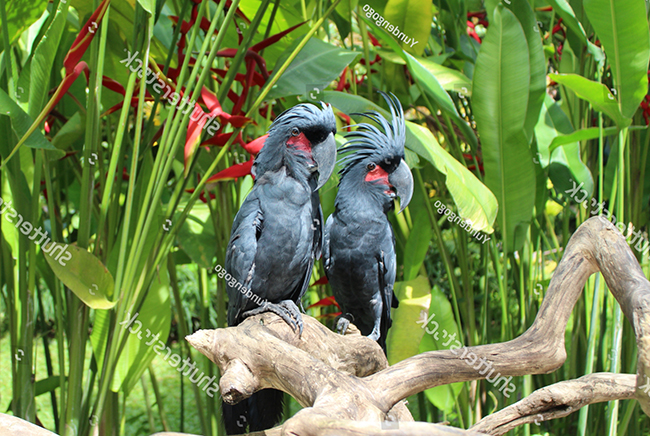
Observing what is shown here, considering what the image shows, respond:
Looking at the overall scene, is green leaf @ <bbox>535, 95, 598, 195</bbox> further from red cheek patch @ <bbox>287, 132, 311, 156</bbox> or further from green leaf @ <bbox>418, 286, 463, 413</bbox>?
red cheek patch @ <bbox>287, 132, 311, 156</bbox>

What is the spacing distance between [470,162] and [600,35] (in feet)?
1.83

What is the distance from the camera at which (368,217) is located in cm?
99

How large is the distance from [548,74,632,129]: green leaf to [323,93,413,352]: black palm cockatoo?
383mm

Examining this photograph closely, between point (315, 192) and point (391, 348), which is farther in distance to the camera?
point (391, 348)

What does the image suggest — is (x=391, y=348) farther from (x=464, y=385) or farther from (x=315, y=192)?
(x=315, y=192)

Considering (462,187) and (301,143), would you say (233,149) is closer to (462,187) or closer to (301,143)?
(301,143)

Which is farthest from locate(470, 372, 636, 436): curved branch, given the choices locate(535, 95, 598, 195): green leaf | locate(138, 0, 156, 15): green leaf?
locate(138, 0, 156, 15): green leaf

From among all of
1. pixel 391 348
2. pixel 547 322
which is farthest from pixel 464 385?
pixel 547 322

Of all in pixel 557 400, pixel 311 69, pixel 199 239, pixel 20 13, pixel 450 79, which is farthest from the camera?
pixel 199 239

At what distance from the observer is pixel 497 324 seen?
109 inches

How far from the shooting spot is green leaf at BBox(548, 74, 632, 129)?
3.51 ft

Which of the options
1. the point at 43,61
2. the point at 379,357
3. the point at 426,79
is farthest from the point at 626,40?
the point at 43,61

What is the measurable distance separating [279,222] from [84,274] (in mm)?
386

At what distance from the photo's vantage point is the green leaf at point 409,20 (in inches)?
52.6
